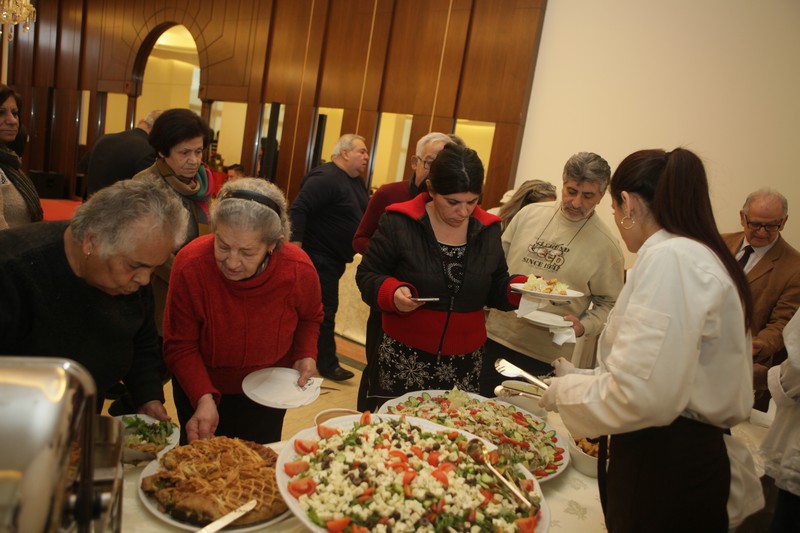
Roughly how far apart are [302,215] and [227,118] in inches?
189

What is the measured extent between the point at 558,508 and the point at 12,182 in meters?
2.48

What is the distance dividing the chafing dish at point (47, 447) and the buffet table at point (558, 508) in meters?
0.47

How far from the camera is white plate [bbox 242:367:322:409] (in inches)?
58.9

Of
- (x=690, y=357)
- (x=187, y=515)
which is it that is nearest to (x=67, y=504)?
(x=187, y=515)

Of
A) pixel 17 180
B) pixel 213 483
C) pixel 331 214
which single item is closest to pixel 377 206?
pixel 331 214

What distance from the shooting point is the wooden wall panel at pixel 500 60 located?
15.8 feet

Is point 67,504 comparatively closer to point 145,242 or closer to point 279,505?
point 279,505

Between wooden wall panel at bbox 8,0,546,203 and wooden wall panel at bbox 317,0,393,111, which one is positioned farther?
wooden wall panel at bbox 317,0,393,111

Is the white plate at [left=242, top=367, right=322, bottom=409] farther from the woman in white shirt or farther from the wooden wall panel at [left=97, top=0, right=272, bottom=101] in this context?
the wooden wall panel at [left=97, top=0, right=272, bottom=101]

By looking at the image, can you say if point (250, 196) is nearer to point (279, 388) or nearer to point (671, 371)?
point (279, 388)

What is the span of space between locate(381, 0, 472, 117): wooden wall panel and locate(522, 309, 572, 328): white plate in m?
3.65

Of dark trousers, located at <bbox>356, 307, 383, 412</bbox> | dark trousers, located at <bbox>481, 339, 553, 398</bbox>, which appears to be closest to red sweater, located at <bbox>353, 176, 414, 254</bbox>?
dark trousers, located at <bbox>356, 307, 383, 412</bbox>

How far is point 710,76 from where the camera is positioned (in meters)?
3.94

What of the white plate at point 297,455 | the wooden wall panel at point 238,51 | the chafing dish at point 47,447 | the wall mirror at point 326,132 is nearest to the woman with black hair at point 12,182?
the white plate at point 297,455
